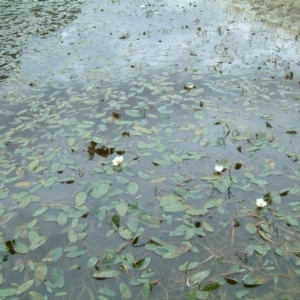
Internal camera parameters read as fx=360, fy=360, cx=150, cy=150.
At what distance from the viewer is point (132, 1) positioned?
26.2ft

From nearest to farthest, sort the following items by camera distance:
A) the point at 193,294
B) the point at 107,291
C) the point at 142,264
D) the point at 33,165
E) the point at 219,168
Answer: the point at 193,294 < the point at 107,291 < the point at 142,264 < the point at 219,168 < the point at 33,165

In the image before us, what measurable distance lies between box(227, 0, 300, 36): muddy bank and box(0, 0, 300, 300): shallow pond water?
728 millimetres

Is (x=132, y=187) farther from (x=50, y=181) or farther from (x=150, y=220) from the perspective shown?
(x=50, y=181)

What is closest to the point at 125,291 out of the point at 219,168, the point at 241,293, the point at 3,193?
the point at 241,293


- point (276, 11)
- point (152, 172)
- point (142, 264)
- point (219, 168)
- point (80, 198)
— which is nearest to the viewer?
point (142, 264)

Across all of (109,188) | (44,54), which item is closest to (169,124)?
(109,188)

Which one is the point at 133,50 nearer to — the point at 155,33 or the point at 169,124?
the point at 155,33

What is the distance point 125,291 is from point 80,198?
2.64 ft

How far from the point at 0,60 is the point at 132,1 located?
3948 millimetres

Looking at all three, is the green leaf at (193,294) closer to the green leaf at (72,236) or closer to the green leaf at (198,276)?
the green leaf at (198,276)

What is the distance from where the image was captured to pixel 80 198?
7.98ft

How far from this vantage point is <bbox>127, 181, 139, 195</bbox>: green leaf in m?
2.46

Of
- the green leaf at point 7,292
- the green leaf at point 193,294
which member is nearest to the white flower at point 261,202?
the green leaf at point 193,294

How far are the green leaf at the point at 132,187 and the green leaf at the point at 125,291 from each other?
739mm
